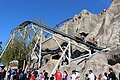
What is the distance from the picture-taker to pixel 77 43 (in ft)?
93.0

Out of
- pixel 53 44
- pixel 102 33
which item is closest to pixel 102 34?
pixel 102 33

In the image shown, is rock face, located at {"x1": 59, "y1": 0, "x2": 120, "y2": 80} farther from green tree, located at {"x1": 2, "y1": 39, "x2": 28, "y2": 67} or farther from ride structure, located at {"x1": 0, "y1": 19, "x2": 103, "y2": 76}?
green tree, located at {"x1": 2, "y1": 39, "x2": 28, "y2": 67}

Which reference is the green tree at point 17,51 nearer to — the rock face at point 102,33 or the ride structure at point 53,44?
the ride structure at point 53,44

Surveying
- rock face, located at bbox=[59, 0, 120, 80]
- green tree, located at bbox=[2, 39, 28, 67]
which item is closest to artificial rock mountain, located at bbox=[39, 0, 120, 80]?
rock face, located at bbox=[59, 0, 120, 80]

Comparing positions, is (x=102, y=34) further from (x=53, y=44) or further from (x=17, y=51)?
(x=17, y=51)

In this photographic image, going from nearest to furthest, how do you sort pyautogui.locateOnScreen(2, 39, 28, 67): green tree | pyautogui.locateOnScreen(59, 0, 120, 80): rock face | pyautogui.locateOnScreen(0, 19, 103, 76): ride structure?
1. pyautogui.locateOnScreen(59, 0, 120, 80): rock face
2. pyautogui.locateOnScreen(0, 19, 103, 76): ride structure
3. pyautogui.locateOnScreen(2, 39, 28, 67): green tree

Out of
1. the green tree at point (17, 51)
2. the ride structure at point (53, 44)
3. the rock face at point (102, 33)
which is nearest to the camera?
the rock face at point (102, 33)

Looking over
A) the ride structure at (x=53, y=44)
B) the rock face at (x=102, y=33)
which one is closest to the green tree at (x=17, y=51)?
the ride structure at (x=53, y=44)

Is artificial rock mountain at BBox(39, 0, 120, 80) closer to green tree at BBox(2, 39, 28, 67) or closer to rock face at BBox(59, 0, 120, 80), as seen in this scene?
rock face at BBox(59, 0, 120, 80)

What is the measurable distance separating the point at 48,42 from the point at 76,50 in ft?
20.4

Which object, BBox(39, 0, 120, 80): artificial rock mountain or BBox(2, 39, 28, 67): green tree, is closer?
BBox(39, 0, 120, 80): artificial rock mountain

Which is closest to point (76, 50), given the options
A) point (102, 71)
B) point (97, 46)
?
point (97, 46)

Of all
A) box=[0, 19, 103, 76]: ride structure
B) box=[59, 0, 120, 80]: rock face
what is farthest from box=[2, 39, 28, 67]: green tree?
box=[59, 0, 120, 80]: rock face

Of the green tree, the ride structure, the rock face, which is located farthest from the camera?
the green tree
